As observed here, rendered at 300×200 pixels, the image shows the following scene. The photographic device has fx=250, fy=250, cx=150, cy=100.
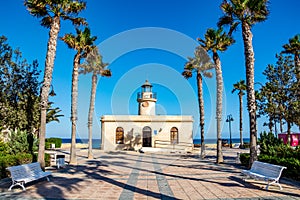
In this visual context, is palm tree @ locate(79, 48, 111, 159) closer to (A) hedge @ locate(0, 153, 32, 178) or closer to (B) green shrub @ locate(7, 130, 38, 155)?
(B) green shrub @ locate(7, 130, 38, 155)

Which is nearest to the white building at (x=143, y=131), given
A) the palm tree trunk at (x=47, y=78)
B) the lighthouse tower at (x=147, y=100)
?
the lighthouse tower at (x=147, y=100)

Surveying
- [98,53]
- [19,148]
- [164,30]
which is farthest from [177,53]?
[19,148]

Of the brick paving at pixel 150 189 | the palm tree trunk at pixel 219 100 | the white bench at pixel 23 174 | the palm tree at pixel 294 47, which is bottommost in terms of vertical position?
the brick paving at pixel 150 189

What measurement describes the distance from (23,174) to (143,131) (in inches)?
809

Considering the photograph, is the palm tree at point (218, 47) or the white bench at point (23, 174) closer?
the white bench at point (23, 174)

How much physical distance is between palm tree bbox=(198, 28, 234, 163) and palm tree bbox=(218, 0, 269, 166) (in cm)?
329

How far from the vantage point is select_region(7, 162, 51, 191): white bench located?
729 centimetres

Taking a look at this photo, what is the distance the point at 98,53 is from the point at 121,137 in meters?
11.4

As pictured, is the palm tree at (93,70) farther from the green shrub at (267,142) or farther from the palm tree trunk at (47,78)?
the green shrub at (267,142)

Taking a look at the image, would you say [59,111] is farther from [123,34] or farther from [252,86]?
[252,86]

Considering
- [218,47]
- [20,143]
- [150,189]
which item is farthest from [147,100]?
[150,189]

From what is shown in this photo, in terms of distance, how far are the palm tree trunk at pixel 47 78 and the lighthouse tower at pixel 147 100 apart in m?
18.6

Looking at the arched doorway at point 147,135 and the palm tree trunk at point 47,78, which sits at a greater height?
the palm tree trunk at point 47,78

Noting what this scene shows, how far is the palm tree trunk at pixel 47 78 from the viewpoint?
10578 millimetres
